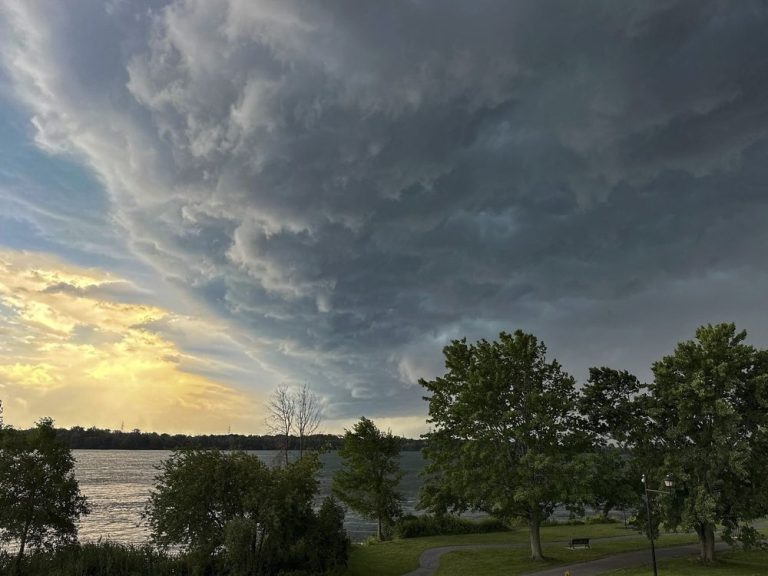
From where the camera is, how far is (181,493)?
104 feet

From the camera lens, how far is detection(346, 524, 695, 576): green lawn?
36.1 meters

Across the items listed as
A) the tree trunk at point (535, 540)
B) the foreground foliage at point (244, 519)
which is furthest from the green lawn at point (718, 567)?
the foreground foliage at point (244, 519)

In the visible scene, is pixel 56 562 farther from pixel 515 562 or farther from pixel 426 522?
pixel 426 522

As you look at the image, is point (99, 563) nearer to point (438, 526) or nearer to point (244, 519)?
point (244, 519)

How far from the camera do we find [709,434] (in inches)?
1364

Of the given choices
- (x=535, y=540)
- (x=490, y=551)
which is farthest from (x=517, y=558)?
(x=490, y=551)

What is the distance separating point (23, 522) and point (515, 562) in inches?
1210

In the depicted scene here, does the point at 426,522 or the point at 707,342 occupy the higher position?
the point at 707,342

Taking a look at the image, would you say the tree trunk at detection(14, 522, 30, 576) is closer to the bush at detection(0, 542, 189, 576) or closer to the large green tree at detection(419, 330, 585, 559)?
the bush at detection(0, 542, 189, 576)

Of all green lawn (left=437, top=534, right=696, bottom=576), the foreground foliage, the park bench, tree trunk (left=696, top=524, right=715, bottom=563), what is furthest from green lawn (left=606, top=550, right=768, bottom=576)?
the foreground foliage

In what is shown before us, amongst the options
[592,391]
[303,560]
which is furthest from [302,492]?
[592,391]

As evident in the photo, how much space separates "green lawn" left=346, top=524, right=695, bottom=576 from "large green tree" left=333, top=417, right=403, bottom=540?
12.2 feet

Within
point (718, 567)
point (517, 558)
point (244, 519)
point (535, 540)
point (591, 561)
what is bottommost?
point (517, 558)

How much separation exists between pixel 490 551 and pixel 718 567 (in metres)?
15.2
